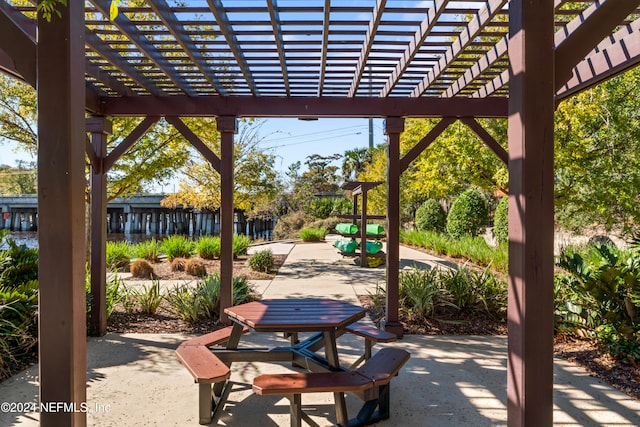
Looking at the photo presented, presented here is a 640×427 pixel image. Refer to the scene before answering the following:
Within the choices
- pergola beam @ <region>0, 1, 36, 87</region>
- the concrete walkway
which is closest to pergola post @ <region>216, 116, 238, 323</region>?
the concrete walkway

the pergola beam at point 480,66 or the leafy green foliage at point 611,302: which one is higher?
the pergola beam at point 480,66

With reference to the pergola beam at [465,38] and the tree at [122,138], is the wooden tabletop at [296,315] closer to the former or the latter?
the pergola beam at [465,38]

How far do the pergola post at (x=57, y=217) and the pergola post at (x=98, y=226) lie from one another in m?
3.17

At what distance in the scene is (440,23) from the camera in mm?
3215

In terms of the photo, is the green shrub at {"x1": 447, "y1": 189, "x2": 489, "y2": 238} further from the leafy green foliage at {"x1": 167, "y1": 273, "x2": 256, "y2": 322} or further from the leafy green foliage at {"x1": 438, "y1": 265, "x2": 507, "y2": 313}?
the leafy green foliage at {"x1": 167, "y1": 273, "x2": 256, "y2": 322}

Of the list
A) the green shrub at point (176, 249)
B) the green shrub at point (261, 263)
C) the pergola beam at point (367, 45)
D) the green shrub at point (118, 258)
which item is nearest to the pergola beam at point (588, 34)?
the pergola beam at point (367, 45)

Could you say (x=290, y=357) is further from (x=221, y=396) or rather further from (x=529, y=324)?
(x=529, y=324)

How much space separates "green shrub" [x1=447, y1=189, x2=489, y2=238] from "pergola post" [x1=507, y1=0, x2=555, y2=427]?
1265cm

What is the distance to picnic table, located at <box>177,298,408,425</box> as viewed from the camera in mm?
2500

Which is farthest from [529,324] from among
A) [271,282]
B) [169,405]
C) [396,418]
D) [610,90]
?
[610,90]

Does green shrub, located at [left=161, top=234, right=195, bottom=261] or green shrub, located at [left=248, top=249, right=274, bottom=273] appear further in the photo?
green shrub, located at [left=161, top=234, right=195, bottom=261]

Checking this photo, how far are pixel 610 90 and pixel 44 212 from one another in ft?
30.1

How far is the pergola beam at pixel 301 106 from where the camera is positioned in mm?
4953

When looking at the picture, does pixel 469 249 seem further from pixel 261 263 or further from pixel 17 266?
pixel 17 266
